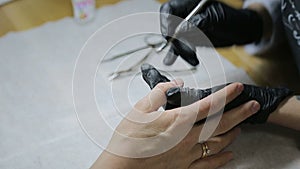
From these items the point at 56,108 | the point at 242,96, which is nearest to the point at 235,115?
the point at 242,96

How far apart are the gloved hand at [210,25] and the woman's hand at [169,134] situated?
5.2 inches

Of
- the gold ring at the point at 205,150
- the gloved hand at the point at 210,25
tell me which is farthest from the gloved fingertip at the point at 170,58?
the gold ring at the point at 205,150

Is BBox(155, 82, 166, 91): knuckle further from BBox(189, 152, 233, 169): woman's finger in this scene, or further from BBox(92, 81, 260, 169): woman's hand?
BBox(189, 152, 233, 169): woman's finger

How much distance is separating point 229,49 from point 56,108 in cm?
36

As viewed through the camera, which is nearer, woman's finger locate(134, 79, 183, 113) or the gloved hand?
woman's finger locate(134, 79, 183, 113)

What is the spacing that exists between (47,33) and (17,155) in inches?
13.0

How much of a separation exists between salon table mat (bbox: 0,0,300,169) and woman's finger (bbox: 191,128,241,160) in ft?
0.07

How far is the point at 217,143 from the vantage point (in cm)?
66

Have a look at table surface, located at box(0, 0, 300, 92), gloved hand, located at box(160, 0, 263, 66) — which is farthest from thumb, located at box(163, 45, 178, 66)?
table surface, located at box(0, 0, 300, 92)

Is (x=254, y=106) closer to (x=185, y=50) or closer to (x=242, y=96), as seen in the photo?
(x=242, y=96)

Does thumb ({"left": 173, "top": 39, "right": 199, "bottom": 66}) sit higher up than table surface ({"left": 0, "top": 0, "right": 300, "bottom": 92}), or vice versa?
thumb ({"left": 173, "top": 39, "right": 199, "bottom": 66})

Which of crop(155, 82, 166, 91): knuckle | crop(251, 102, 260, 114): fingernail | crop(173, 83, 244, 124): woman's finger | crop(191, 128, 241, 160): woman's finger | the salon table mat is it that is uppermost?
crop(155, 82, 166, 91): knuckle

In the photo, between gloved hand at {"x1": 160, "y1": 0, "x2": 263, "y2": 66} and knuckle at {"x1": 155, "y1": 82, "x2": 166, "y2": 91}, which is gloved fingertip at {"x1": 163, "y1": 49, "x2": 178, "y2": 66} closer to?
gloved hand at {"x1": 160, "y1": 0, "x2": 263, "y2": 66}

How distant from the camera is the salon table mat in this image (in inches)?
26.4
